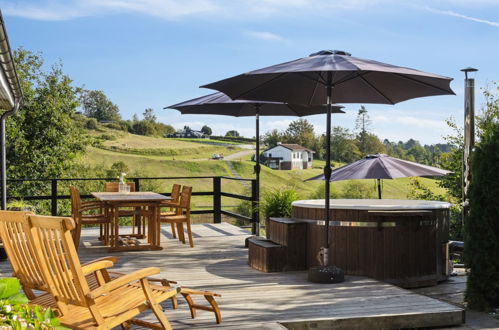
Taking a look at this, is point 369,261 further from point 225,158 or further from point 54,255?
point 225,158

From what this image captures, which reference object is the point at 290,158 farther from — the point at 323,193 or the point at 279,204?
the point at 279,204

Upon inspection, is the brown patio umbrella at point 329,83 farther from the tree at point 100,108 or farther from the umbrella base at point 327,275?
the tree at point 100,108

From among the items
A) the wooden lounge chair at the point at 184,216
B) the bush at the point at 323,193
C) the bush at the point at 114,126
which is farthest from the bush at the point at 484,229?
the bush at the point at 114,126

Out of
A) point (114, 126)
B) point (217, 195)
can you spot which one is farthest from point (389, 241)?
point (114, 126)

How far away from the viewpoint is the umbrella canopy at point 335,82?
5637 mm

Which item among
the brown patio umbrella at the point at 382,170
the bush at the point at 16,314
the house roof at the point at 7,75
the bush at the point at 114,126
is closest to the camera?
the bush at the point at 16,314

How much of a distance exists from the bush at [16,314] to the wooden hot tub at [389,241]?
160 inches

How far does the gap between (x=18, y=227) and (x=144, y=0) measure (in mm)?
39396

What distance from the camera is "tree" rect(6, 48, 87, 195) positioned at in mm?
21062

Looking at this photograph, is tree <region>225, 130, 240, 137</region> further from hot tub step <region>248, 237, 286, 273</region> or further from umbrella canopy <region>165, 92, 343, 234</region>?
hot tub step <region>248, 237, 286, 273</region>

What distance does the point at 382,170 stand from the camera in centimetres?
809

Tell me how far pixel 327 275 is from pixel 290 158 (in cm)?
6331

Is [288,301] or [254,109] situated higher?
[254,109]

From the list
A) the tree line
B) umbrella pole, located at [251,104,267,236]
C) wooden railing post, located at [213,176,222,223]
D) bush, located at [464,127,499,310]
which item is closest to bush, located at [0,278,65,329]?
bush, located at [464,127,499,310]
